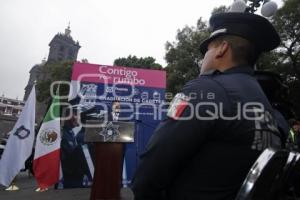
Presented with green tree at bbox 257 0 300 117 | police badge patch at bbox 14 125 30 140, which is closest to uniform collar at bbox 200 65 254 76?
police badge patch at bbox 14 125 30 140

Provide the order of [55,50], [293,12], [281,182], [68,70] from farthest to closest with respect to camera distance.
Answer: [55,50] → [68,70] → [293,12] → [281,182]

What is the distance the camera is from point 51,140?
823 centimetres

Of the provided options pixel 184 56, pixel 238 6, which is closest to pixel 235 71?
pixel 238 6

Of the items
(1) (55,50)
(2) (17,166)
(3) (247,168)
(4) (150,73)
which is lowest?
(2) (17,166)

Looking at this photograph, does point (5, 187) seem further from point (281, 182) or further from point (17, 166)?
point (281, 182)

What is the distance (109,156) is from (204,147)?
4556mm

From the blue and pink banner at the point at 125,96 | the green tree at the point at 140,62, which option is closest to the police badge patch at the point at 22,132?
the blue and pink banner at the point at 125,96

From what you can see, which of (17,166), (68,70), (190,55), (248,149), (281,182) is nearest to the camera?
(281,182)

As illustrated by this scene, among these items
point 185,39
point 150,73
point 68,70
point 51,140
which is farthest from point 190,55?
point 68,70

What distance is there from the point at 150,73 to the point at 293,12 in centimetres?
1149

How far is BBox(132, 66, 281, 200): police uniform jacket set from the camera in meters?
1.33

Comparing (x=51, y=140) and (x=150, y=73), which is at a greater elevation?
(x=150, y=73)

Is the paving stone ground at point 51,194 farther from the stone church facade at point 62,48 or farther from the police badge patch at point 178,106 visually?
the stone church facade at point 62,48

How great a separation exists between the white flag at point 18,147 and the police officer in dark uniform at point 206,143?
735 centimetres
